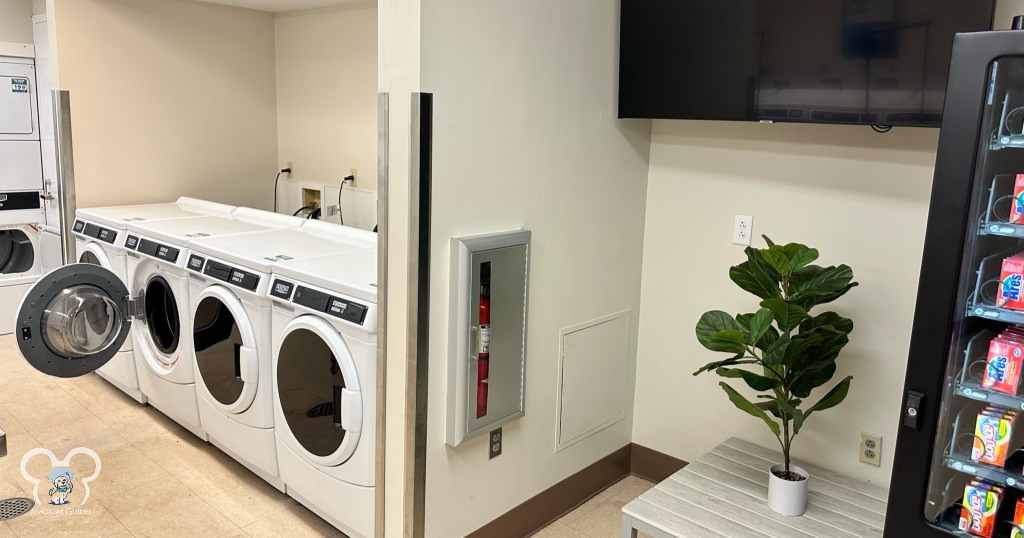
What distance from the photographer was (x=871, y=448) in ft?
8.70

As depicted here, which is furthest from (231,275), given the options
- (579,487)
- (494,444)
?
(579,487)

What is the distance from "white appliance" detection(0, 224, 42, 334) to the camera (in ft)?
16.0

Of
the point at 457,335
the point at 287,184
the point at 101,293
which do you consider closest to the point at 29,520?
the point at 101,293

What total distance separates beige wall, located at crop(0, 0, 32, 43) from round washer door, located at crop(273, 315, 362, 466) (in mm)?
3600

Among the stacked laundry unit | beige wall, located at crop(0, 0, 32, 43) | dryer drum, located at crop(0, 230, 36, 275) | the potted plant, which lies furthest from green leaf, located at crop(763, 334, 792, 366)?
beige wall, located at crop(0, 0, 32, 43)

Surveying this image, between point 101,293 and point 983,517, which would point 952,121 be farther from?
point 101,293

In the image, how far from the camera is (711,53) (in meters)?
2.59

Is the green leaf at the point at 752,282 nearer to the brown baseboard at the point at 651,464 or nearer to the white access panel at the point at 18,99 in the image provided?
the brown baseboard at the point at 651,464

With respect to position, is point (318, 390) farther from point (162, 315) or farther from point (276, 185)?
point (276, 185)

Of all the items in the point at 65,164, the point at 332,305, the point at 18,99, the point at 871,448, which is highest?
the point at 18,99

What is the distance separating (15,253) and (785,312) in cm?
502

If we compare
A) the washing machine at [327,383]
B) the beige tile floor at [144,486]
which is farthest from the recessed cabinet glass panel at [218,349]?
the beige tile floor at [144,486]

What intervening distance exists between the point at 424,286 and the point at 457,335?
215mm

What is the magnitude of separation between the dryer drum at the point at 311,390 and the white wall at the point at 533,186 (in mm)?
460
